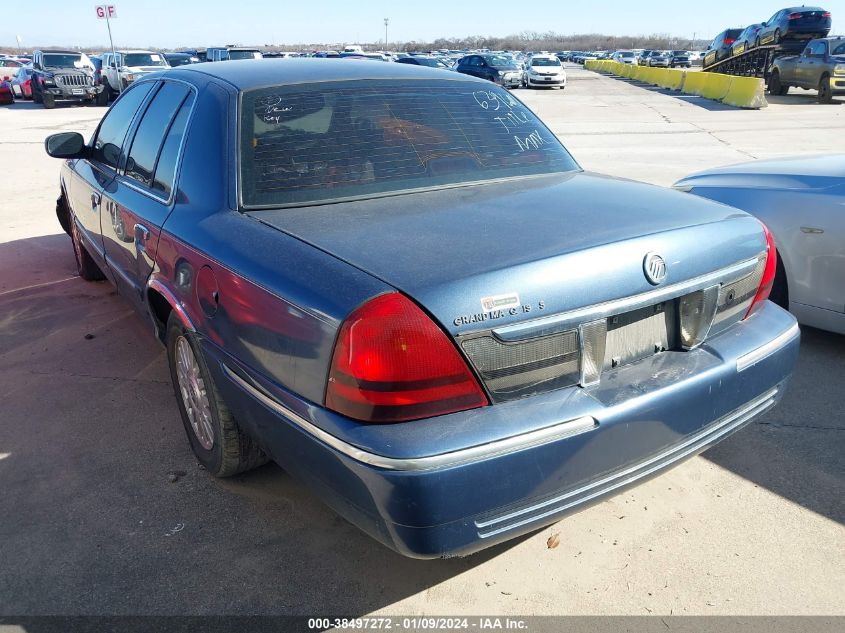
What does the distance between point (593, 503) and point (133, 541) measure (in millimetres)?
1724

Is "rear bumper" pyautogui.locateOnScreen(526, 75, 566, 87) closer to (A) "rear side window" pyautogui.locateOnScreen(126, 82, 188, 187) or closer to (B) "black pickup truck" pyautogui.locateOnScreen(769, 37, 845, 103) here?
(B) "black pickup truck" pyautogui.locateOnScreen(769, 37, 845, 103)

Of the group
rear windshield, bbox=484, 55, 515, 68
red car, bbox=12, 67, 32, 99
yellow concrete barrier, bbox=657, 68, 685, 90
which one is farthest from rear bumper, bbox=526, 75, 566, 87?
red car, bbox=12, 67, 32, 99

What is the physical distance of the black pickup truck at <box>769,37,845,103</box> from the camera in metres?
21.3

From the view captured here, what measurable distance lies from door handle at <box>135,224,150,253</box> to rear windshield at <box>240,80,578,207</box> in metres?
0.73

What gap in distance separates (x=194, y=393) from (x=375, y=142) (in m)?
1.31

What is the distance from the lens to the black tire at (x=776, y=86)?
25030 mm

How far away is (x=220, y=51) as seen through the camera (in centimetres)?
2831

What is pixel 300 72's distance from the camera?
3.23 meters

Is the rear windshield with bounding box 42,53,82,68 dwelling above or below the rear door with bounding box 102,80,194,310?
above

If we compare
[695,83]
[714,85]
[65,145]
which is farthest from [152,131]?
[695,83]

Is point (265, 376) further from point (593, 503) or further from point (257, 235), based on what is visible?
point (593, 503)

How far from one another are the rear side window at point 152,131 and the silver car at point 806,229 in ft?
10.6

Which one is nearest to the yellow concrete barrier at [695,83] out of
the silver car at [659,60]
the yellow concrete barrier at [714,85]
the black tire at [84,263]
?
the yellow concrete barrier at [714,85]

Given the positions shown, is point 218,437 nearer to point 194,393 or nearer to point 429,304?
point 194,393
